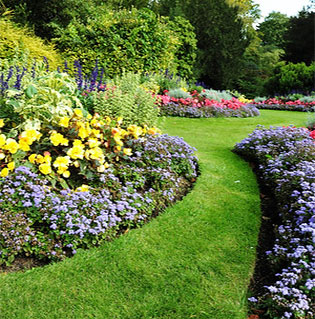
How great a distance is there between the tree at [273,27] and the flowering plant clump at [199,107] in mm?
25808

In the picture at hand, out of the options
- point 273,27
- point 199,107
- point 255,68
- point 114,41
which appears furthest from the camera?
point 273,27

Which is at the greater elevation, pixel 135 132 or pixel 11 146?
pixel 135 132

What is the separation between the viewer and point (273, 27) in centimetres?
3353

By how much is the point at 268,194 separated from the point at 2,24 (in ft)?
27.3

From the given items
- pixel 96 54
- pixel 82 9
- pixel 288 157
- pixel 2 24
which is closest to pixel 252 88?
pixel 82 9

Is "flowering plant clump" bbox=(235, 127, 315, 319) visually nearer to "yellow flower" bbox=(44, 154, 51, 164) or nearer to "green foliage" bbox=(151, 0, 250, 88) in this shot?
"yellow flower" bbox=(44, 154, 51, 164)

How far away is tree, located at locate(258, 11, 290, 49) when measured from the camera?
32.9m

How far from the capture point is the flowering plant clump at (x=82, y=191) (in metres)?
2.55

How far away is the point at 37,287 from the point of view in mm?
2289

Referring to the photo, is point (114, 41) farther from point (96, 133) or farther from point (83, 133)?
point (83, 133)

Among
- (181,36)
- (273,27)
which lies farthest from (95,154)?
(273,27)

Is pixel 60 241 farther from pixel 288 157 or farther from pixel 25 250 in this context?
pixel 288 157

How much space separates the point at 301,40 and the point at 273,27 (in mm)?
8203

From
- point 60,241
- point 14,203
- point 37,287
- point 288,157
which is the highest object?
point 288,157
